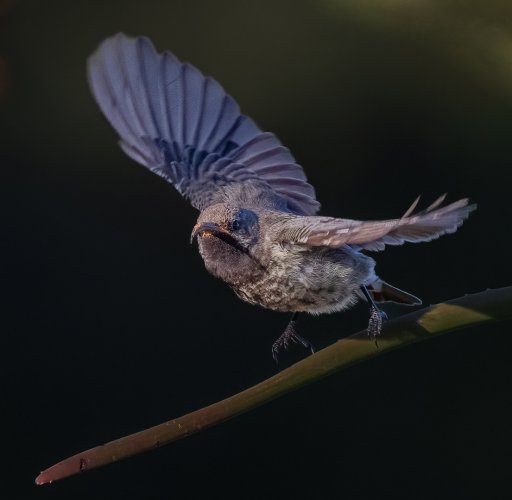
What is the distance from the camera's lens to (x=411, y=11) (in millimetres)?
571

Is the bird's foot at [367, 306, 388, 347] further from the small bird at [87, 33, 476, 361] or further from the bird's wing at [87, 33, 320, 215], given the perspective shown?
the bird's wing at [87, 33, 320, 215]

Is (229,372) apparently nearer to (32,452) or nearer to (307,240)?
(32,452)

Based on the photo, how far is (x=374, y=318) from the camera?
118 cm

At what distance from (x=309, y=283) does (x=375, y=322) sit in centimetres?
15

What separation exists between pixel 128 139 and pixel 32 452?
3.95 ft

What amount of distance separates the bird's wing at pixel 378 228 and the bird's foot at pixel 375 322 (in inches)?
3.8

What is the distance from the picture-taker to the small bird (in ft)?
3.96

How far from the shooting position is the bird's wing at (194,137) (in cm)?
155

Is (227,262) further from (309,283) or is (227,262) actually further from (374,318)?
(374,318)

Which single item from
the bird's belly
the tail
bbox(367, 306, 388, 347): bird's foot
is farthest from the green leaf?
the tail

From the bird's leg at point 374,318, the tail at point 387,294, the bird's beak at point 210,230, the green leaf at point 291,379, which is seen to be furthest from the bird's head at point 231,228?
the green leaf at point 291,379

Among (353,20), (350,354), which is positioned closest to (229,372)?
(350,354)

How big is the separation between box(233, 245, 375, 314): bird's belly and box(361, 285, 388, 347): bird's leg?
1.9 inches

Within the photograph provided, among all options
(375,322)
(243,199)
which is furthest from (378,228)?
(243,199)
